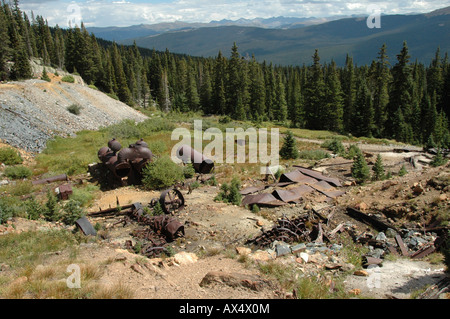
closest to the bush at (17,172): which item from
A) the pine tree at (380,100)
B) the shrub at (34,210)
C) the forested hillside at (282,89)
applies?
the shrub at (34,210)

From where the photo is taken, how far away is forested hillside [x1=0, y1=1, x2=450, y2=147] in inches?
Answer: 1708

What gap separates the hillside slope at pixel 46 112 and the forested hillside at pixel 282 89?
40.0ft

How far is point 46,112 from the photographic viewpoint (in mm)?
27875

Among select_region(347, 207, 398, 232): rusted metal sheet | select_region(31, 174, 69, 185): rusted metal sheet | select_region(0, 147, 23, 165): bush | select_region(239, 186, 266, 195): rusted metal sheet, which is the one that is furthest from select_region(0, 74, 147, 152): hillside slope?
select_region(347, 207, 398, 232): rusted metal sheet

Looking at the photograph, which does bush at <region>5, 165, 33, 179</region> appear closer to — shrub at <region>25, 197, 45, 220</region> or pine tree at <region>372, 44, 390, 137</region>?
shrub at <region>25, 197, 45, 220</region>

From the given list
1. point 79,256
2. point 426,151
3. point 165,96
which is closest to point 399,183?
point 79,256

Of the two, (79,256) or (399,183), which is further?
(399,183)

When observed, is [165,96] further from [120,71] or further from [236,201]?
[236,201]

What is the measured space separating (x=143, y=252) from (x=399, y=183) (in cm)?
965

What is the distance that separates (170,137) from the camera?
85.4 feet

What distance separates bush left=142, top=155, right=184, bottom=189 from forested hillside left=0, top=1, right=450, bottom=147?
30.1 meters

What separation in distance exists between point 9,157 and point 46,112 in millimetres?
10690

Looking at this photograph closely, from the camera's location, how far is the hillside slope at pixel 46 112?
74.8 feet

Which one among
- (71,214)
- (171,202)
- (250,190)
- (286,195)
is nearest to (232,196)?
(250,190)
